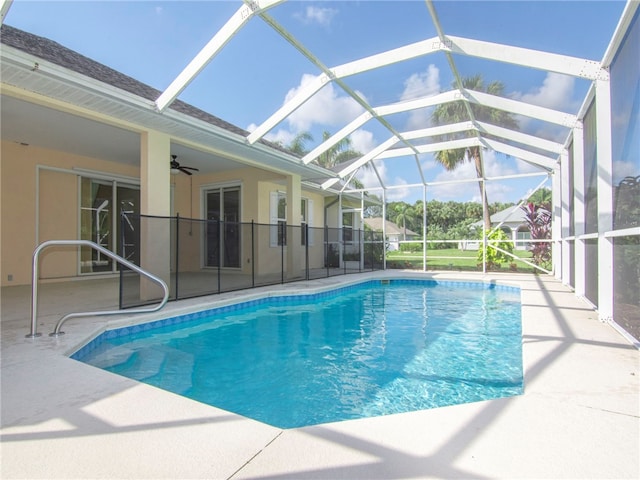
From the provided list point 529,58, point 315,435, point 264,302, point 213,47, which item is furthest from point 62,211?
point 529,58

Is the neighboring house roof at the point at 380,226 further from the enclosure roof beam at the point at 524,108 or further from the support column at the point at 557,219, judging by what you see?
the enclosure roof beam at the point at 524,108

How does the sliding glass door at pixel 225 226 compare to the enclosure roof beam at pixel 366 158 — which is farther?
the sliding glass door at pixel 225 226

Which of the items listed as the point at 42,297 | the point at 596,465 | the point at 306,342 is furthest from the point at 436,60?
the point at 42,297

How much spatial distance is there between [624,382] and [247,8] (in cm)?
535

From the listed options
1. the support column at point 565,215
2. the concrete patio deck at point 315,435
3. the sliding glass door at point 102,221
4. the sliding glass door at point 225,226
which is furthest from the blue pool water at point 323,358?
the sliding glass door at point 102,221

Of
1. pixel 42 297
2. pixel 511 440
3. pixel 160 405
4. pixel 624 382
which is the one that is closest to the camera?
pixel 511 440

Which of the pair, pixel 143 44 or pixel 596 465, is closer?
pixel 596 465

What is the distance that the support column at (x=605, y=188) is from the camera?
407cm

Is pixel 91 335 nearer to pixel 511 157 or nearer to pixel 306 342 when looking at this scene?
pixel 306 342

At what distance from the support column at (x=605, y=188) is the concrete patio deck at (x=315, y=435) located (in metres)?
1.80

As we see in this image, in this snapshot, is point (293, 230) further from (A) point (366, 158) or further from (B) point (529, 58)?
(B) point (529, 58)

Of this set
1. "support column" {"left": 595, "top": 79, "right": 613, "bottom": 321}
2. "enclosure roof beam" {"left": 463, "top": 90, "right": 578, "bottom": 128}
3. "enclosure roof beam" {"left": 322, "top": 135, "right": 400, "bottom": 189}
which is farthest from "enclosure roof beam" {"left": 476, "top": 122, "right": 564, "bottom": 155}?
"support column" {"left": 595, "top": 79, "right": 613, "bottom": 321}

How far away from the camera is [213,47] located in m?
4.63

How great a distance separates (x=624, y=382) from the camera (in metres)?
2.58
